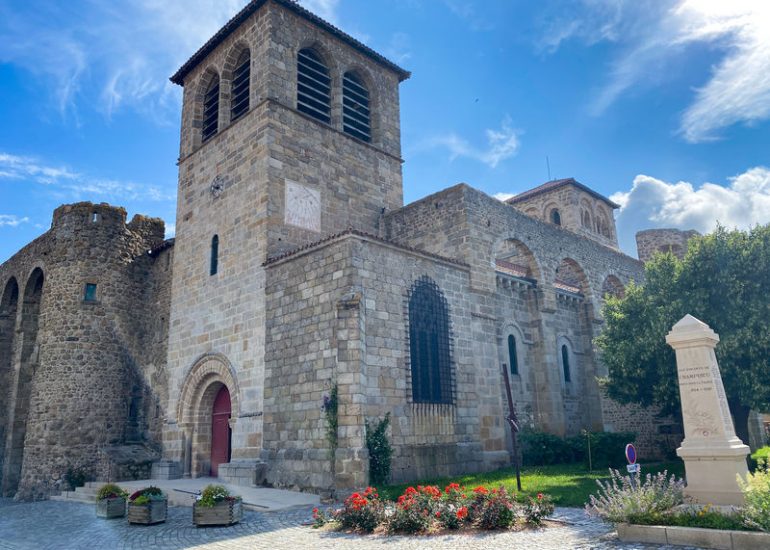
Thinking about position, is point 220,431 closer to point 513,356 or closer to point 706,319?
point 513,356

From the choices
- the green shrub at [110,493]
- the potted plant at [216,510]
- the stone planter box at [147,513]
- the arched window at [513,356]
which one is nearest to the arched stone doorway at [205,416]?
the green shrub at [110,493]

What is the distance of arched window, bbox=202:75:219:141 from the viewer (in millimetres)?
20500

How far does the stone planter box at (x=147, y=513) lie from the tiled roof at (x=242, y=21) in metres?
15.0

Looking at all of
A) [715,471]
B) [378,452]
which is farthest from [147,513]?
[715,471]

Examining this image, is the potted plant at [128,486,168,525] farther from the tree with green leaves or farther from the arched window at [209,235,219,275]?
the tree with green leaves

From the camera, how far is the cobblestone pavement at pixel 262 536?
7707mm

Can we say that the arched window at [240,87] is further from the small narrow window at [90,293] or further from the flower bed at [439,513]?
the flower bed at [439,513]

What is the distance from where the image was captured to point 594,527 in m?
8.38

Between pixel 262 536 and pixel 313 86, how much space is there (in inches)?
579

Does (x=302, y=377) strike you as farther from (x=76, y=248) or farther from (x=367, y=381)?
(x=76, y=248)

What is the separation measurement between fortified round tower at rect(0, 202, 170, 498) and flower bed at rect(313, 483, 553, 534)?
11598 millimetres

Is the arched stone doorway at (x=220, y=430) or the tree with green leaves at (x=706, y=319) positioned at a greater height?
the tree with green leaves at (x=706, y=319)

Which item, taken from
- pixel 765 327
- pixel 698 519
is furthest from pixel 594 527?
pixel 765 327

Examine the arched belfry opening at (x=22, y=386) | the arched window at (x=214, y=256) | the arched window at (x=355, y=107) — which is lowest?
the arched belfry opening at (x=22, y=386)
